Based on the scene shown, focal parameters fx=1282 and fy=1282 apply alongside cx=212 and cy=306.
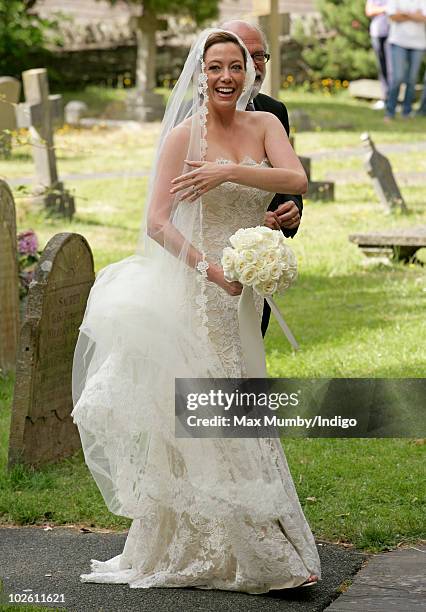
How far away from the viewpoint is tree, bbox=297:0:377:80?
26.0m

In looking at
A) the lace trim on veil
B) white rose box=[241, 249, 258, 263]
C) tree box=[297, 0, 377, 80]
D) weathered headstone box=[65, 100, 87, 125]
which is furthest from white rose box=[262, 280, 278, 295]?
tree box=[297, 0, 377, 80]

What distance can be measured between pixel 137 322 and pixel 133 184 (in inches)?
453

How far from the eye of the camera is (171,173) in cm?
482

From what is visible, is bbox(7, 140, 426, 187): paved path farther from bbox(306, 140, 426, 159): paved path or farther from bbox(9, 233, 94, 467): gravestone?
bbox(9, 233, 94, 467): gravestone

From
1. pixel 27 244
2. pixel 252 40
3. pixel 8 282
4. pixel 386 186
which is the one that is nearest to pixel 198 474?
pixel 252 40

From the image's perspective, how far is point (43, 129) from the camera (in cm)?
1387

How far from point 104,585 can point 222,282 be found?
1266mm

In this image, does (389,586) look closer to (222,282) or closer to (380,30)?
(222,282)

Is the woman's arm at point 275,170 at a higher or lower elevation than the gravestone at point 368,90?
higher

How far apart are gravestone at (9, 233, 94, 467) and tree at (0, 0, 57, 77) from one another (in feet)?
54.9

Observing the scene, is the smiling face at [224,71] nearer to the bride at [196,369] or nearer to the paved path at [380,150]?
the bride at [196,369]

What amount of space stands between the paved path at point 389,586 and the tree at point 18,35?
18.8m

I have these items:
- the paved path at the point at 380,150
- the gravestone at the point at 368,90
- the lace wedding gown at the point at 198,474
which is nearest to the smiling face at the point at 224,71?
the lace wedding gown at the point at 198,474

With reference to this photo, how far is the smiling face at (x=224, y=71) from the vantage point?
4.79 metres
